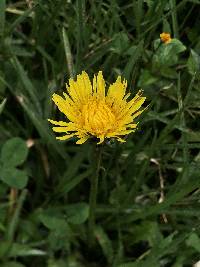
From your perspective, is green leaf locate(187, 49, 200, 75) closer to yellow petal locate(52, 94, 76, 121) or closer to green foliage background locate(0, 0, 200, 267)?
green foliage background locate(0, 0, 200, 267)

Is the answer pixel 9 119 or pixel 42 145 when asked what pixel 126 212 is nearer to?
pixel 42 145

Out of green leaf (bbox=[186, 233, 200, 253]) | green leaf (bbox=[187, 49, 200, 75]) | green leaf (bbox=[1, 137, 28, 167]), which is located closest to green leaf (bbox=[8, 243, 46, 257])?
green leaf (bbox=[1, 137, 28, 167])

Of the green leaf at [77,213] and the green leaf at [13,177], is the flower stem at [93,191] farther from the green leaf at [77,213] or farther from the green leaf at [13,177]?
the green leaf at [13,177]

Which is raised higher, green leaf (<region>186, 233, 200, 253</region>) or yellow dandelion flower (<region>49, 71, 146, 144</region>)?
yellow dandelion flower (<region>49, 71, 146, 144</region>)

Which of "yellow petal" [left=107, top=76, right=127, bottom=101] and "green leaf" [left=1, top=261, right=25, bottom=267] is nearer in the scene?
"yellow petal" [left=107, top=76, right=127, bottom=101]

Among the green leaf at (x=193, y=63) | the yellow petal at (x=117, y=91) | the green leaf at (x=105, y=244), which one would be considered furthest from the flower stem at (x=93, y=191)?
the green leaf at (x=193, y=63)

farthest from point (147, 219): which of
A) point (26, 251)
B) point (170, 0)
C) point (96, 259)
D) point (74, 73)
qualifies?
point (170, 0)

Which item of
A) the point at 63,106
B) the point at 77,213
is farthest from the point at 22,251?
the point at 63,106
